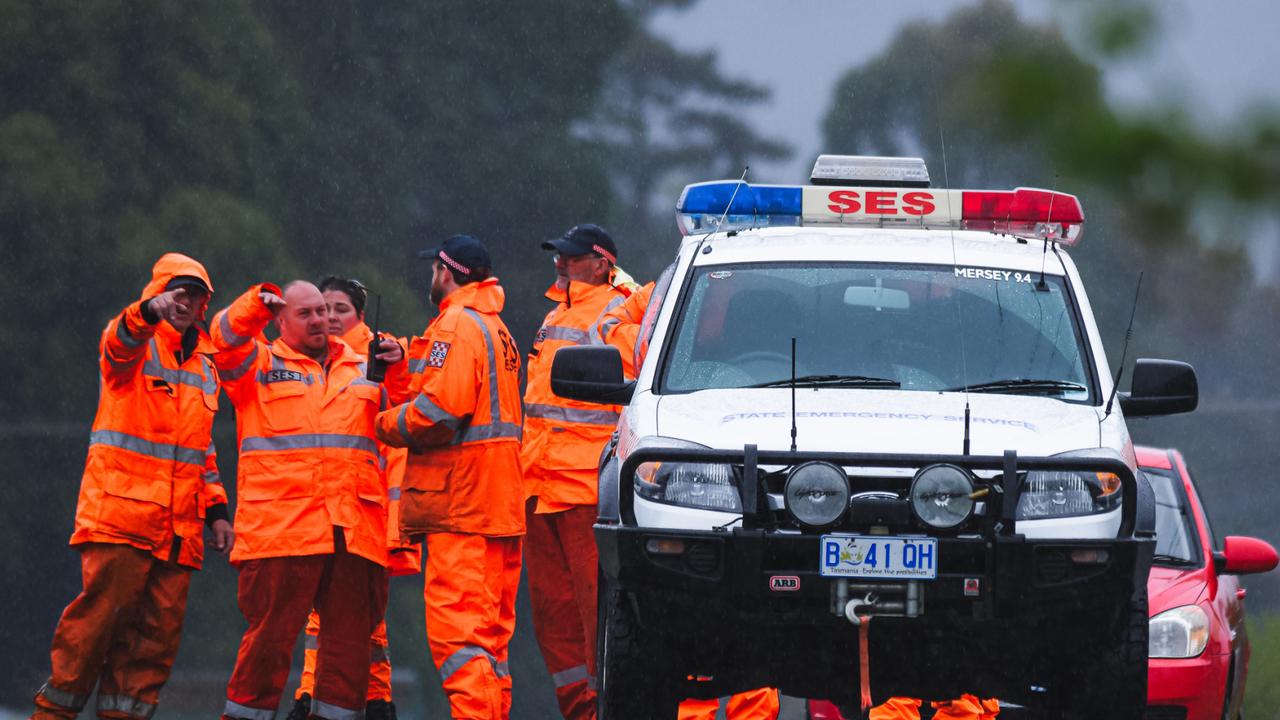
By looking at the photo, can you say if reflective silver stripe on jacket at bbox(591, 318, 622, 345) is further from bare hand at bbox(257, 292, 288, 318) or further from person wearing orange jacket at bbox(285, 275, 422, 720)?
bare hand at bbox(257, 292, 288, 318)

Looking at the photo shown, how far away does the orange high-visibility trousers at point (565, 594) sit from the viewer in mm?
9148

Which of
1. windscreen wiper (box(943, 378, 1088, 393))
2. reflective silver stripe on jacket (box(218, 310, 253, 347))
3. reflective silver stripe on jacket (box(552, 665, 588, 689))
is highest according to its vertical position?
reflective silver stripe on jacket (box(218, 310, 253, 347))

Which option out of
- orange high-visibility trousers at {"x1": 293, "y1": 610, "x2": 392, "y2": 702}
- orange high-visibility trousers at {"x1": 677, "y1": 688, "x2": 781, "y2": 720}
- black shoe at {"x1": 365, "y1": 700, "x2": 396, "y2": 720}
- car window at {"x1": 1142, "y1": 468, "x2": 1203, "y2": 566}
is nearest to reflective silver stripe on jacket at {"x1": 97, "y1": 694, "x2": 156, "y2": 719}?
orange high-visibility trousers at {"x1": 293, "y1": 610, "x2": 392, "y2": 702}

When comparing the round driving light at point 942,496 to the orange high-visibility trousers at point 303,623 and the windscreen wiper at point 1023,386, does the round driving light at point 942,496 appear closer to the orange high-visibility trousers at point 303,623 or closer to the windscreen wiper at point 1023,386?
the windscreen wiper at point 1023,386

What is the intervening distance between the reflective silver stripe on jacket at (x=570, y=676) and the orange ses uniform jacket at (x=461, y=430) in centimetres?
84

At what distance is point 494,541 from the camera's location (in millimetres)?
8742

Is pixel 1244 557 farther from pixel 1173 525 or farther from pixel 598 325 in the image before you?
pixel 598 325

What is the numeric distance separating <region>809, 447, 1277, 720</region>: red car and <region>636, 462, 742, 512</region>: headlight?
3245mm

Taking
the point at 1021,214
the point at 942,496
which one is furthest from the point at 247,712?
the point at 942,496

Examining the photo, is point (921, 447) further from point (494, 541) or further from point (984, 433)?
point (494, 541)

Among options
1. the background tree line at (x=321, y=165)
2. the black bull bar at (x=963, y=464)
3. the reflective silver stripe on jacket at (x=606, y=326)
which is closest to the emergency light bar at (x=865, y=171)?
the reflective silver stripe on jacket at (x=606, y=326)

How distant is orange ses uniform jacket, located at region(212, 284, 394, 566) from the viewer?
8836 millimetres

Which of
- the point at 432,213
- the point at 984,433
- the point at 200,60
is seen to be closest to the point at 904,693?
the point at 984,433

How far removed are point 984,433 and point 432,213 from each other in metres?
22.4
